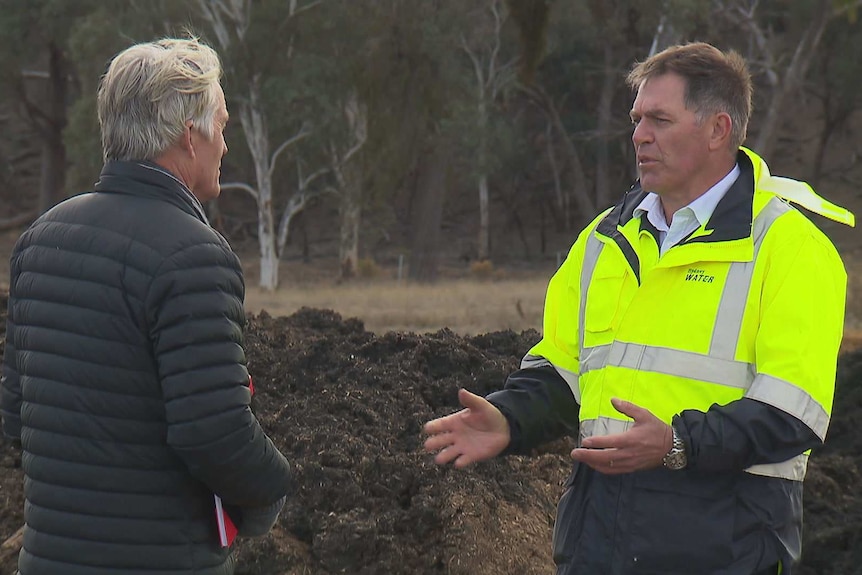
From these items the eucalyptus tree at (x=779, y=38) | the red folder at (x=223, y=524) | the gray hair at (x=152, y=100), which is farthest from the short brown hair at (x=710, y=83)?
the eucalyptus tree at (x=779, y=38)

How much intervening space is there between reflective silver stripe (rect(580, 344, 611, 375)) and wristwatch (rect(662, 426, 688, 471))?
13.3 inches

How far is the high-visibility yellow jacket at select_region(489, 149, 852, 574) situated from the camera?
8.07 feet

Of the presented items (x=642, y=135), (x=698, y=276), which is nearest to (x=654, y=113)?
(x=642, y=135)

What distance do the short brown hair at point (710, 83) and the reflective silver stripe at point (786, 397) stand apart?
2.10 ft

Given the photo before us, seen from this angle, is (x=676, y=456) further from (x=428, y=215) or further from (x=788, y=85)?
(x=428, y=215)

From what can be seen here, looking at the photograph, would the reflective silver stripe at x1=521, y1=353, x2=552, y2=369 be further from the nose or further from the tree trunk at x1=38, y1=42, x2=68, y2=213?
the tree trunk at x1=38, y1=42, x2=68, y2=213

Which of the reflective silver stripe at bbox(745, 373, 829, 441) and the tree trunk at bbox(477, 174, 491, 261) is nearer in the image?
the reflective silver stripe at bbox(745, 373, 829, 441)

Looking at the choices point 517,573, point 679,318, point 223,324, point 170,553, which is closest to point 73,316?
point 223,324

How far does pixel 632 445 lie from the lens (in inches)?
95.3

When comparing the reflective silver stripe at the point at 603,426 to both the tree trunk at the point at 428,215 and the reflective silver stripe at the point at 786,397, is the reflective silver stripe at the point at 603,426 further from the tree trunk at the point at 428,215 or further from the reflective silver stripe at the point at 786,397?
the tree trunk at the point at 428,215

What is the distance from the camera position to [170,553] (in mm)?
2400

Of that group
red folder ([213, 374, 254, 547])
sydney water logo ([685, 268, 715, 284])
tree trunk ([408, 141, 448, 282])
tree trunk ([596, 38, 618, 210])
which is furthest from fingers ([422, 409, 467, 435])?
tree trunk ([596, 38, 618, 210])

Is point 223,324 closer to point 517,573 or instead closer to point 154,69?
point 154,69

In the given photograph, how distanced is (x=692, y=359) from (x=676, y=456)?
0.81ft
